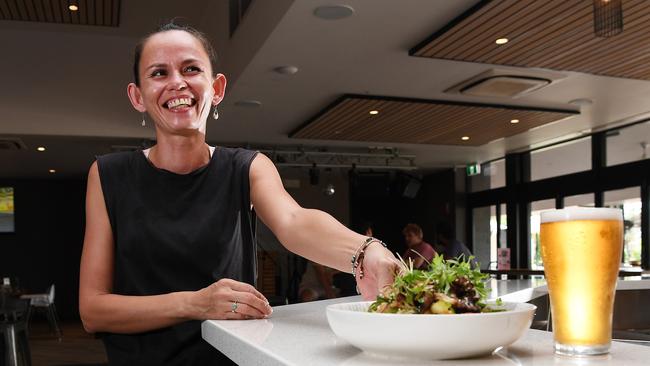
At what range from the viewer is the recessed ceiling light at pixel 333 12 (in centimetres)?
486

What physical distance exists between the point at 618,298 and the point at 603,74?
3.85 metres

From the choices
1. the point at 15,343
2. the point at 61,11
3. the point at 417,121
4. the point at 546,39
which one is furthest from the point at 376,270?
the point at 417,121

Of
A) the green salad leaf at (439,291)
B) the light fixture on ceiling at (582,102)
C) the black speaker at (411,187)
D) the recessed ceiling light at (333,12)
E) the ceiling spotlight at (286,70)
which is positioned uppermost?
the light fixture on ceiling at (582,102)

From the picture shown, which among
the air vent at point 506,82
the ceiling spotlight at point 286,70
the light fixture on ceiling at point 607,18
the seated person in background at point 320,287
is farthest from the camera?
the seated person in background at point 320,287

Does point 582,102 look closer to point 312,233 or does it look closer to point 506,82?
point 506,82

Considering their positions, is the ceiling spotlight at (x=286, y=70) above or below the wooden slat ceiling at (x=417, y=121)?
above

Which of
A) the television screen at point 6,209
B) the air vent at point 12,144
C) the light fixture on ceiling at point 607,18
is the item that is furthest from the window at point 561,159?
the television screen at point 6,209

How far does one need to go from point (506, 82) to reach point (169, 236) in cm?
578

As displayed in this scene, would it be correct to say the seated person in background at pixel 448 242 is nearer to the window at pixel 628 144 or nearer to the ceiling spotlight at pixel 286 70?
the ceiling spotlight at pixel 286 70

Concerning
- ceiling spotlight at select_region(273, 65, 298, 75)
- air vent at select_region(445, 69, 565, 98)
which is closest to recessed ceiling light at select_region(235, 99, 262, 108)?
ceiling spotlight at select_region(273, 65, 298, 75)

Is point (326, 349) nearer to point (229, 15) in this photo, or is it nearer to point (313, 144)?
point (229, 15)

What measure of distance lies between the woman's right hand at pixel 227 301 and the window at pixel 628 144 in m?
8.62

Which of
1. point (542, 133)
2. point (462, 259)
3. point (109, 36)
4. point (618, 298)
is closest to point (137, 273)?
point (462, 259)

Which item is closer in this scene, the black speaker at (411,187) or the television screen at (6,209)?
the black speaker at (411,187)
